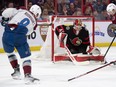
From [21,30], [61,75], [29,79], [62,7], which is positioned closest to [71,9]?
[62,7]

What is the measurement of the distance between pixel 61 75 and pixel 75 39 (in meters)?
1.57

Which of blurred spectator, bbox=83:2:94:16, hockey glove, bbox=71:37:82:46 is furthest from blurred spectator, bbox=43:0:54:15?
hockey glove, bbox=71:37:82:46

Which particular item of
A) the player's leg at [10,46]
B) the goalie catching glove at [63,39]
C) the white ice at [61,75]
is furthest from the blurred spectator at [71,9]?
the player's leg at [10,46]

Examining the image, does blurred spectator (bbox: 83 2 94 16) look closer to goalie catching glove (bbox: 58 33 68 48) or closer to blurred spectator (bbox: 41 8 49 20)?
blurred spectator (bbox: 41 8 49 20)

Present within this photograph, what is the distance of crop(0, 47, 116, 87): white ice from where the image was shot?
4.70m

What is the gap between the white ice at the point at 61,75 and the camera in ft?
15.4

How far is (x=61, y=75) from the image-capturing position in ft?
17.9

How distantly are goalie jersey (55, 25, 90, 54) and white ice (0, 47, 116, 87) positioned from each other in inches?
12.1

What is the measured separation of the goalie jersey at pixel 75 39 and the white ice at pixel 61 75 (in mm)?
308

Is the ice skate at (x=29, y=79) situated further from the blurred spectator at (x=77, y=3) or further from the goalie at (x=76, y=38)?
the blurred spectator at (x=77, y=3)

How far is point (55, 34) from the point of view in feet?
23.7

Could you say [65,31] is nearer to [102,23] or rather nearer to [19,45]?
[19,45]

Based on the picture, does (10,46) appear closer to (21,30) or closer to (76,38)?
(21,30)

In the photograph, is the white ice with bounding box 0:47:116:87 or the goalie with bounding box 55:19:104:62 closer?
the white ice with bounding box 0:47:116:87
